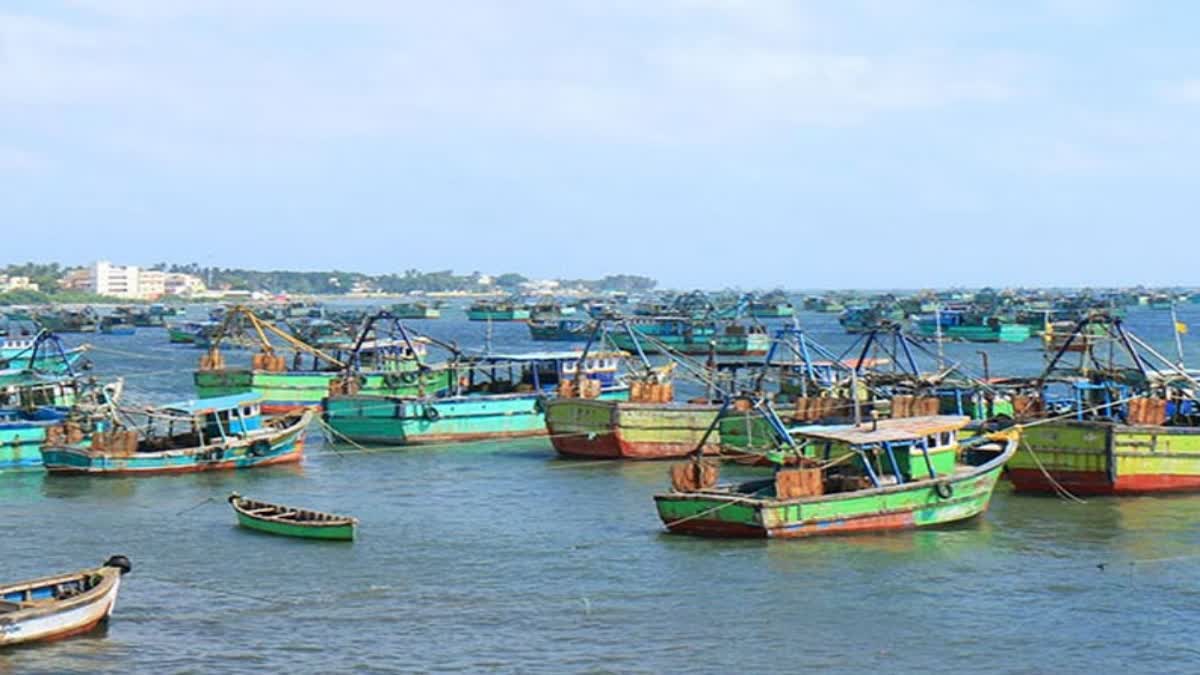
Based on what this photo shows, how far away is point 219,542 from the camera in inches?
1374

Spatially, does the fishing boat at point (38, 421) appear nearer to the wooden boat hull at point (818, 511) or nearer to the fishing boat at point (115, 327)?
the wooden boat hull at point (818, 511)

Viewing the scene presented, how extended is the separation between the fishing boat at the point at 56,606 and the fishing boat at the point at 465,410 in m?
25.5

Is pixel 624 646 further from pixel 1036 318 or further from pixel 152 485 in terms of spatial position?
pixel 1036 318

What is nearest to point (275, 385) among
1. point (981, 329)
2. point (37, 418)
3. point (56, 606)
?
point (37, 418)

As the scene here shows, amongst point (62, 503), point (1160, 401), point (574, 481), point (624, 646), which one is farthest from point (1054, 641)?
point (62, 503)

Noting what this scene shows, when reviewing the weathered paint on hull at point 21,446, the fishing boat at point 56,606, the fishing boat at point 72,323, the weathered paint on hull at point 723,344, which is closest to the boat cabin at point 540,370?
the weathered paint on hull at point 21,446

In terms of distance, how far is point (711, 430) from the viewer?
36.4 metres

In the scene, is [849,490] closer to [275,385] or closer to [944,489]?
[944,489]

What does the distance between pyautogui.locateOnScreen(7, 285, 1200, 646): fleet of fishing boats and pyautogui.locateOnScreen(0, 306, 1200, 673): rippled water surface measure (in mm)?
766

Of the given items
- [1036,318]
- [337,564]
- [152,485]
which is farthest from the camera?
[1036,318]

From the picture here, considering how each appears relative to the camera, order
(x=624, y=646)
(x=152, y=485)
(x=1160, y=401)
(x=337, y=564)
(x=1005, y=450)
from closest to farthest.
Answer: (x=624, y=646)
(x=337, y=564)
(x=1005, y=450)
(x=1160, y=401)
(x=152, y=485)

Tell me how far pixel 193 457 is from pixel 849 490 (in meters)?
20.5

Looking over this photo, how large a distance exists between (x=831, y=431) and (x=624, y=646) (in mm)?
10808

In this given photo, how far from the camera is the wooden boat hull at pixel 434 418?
5281cm
